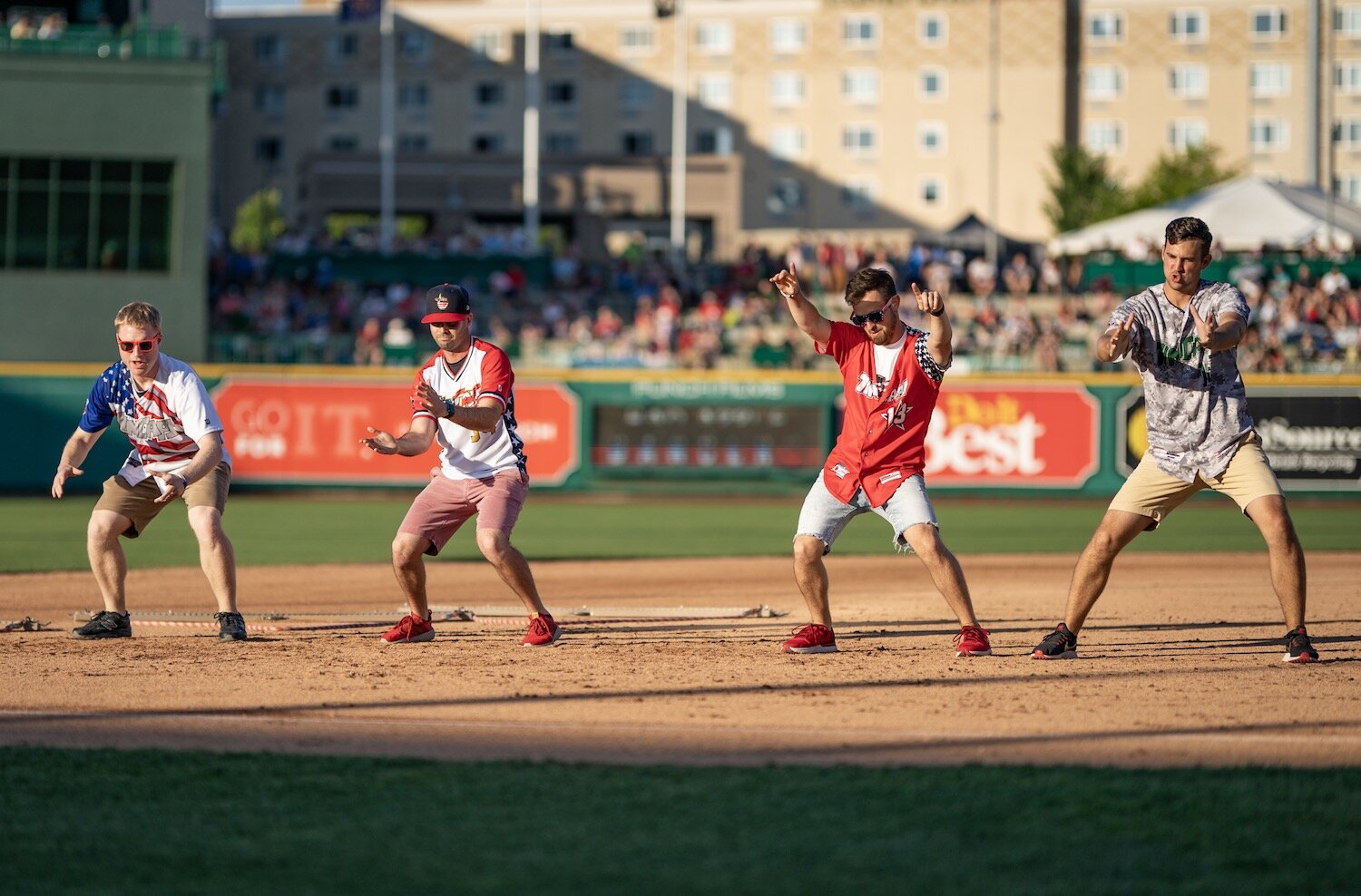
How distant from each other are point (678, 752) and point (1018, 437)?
61.3 ft

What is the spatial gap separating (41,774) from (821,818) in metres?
2.76

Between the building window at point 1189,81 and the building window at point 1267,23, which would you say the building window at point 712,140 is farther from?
the building window at point 1267,23

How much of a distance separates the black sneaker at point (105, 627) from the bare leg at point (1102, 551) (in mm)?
5369

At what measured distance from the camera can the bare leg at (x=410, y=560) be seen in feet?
28.4

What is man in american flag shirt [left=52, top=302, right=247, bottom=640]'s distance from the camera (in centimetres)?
870

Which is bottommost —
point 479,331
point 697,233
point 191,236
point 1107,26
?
point 479,331

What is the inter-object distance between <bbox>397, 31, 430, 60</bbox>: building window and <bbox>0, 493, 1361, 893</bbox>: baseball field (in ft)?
194

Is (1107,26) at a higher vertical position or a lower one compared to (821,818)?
higher

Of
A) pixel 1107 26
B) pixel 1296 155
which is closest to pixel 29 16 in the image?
pixel 1107 26

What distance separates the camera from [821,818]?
507cm

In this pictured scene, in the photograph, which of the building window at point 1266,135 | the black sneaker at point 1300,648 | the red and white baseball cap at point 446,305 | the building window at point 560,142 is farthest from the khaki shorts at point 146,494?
the building window at point 1266,135

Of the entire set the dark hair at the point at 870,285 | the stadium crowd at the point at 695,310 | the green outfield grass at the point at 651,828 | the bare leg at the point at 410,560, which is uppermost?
the stadium crowd at the point at 695,310

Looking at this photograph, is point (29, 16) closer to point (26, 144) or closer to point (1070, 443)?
point (26, 144)

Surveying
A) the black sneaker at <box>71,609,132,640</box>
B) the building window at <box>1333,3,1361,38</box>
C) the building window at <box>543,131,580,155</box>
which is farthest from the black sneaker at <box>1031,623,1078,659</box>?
the building window at <box>1333,3,1361,38</box>
